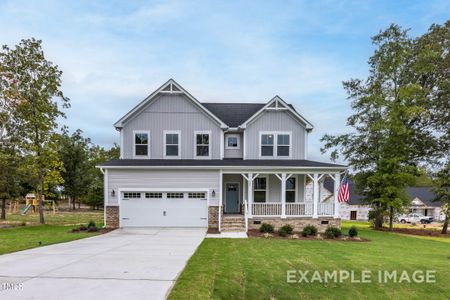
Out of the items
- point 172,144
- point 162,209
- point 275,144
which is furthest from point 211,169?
point 275,144

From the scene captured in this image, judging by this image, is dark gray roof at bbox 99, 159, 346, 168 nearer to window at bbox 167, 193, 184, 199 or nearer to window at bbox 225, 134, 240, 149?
window at bbox 225, 134, 240, 149

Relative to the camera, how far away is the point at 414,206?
186ft

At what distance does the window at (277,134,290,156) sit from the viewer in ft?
63.2

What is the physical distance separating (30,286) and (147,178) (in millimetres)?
11494

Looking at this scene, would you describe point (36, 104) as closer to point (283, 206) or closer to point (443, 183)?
point (283, 206)

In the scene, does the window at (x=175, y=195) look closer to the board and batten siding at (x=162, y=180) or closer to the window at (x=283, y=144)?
the board and batten siding at (x=162, y=180)

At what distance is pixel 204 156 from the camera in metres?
18.8

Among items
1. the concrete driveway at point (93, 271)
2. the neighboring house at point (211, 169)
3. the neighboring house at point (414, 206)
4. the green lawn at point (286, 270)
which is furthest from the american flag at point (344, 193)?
the neighboring house at point (414, 206)

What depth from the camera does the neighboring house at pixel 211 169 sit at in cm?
1703

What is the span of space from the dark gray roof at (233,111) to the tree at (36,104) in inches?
404

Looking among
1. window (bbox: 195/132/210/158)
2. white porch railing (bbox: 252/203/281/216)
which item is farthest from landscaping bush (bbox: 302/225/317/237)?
window (bbox: 195/132/210/158)

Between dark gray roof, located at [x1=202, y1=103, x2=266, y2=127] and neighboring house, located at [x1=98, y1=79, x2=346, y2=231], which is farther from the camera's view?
dark gray roof, located at [x1=202, y1=103, x2=266, y2=127]

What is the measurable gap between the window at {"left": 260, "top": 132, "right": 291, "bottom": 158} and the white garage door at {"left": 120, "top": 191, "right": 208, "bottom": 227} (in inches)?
198

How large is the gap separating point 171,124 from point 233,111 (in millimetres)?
4813
